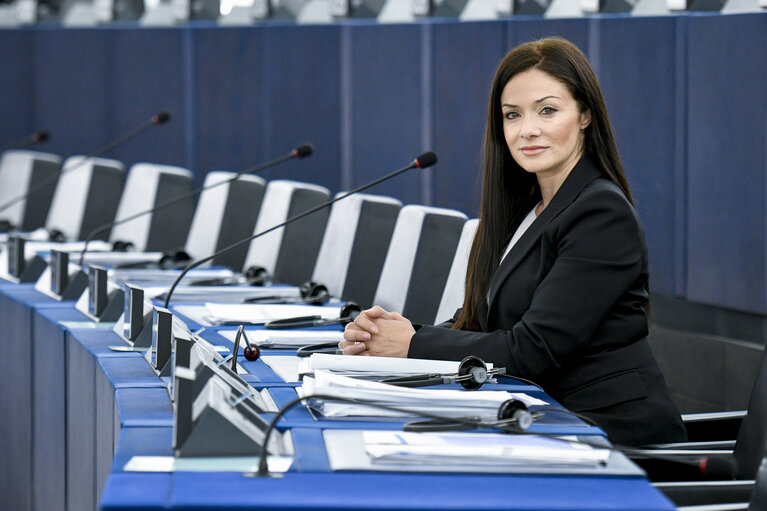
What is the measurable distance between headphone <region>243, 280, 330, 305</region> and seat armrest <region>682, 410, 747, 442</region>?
1250 mm

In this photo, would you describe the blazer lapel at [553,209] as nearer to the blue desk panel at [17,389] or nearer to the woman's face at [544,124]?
the woman's face at [544,124]

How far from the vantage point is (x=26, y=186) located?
7180 mm

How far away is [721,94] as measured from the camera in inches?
154

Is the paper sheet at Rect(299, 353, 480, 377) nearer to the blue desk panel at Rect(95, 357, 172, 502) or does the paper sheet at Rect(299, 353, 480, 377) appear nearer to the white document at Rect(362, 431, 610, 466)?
the blue desk panel at Rect(95, 357, 172, 502)

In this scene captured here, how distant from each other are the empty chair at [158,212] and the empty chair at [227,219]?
1.43 feet

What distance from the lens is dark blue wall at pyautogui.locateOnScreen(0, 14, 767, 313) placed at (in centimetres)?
390

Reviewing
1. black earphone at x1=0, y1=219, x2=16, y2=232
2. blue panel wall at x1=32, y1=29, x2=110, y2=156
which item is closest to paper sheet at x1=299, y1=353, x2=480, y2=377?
black earphone at x1=0, y1=219, x2=16, y2=232

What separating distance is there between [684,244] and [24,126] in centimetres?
569

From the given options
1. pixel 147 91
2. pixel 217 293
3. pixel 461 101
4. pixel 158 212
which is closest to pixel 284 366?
pixel 217 293

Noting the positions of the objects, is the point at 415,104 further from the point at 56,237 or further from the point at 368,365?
the point at 368,365

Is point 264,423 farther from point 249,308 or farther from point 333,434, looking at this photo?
point 249,308

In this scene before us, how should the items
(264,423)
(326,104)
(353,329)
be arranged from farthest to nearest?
1. (326,104)
2. (353,329)
3. (264,423)

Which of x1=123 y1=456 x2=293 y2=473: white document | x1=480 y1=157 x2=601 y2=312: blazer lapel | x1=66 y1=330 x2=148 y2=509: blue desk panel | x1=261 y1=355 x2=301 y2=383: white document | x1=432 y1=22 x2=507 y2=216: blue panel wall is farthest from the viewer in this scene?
x1=432 y1=22 x2=507 y2=216: blue panel wall

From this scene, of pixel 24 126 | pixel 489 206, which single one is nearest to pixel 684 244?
pixel 489 206
